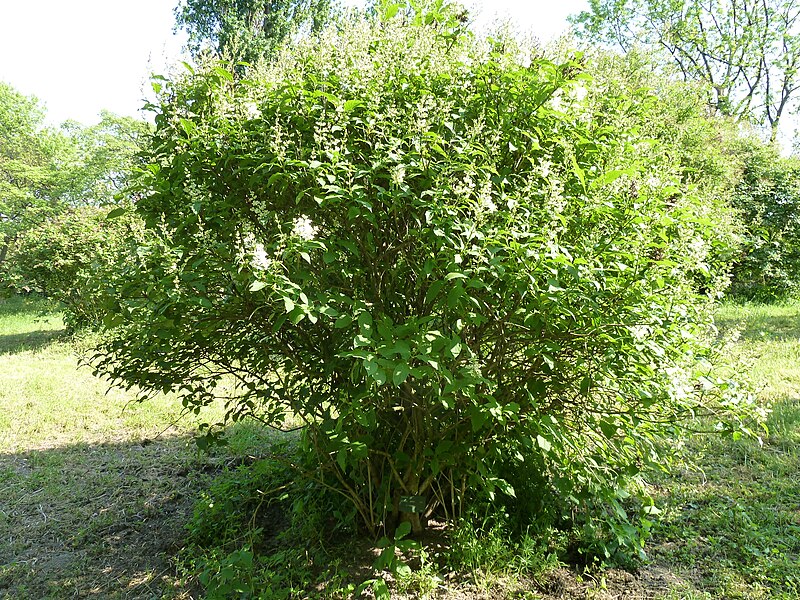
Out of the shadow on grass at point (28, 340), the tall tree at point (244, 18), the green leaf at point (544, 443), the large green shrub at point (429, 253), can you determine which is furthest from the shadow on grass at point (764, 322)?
the tall tree at point (244, 18)

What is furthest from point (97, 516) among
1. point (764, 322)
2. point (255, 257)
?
point (764, 322)

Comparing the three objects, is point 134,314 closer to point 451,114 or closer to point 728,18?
point 451,114

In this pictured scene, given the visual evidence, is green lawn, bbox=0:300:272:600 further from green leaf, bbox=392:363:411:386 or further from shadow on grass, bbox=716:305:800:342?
shadow on grass, bbox=716:305:800:342

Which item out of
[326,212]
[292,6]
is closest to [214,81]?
[326,212]

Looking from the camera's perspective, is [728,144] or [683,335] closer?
[683,335]

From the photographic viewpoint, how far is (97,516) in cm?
378

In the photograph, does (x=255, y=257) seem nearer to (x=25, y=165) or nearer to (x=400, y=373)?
(x=400, y=373)

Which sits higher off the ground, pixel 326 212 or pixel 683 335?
pixel 326 212

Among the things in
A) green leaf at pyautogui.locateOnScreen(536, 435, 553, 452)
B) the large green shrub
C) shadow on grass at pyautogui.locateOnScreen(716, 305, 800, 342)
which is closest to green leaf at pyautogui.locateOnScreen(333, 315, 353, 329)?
the large green shrub

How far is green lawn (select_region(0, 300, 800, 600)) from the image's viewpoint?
9.67ft

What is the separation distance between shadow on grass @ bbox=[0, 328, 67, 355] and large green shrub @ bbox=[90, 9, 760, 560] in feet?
26.6

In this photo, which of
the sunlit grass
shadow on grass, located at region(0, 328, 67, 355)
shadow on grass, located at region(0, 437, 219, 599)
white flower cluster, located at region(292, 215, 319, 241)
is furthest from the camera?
shadow on grass, located at region(0, 328, 67, 355)

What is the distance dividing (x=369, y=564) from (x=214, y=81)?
2.38 m

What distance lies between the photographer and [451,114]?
251 centimetres
